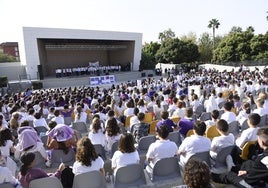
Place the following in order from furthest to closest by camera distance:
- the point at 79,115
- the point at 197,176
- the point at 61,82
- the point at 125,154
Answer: the point at 61,82
the point at 79,115
the point at 125,154
the point at 197,176

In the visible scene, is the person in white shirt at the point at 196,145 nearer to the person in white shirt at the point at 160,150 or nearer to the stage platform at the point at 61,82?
the person in white shirt at the point at 160,150

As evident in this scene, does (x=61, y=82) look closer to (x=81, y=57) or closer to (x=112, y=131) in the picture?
(x=81, y=57)

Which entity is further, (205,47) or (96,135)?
(205,47)

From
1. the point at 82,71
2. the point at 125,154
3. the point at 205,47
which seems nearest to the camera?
the point at 125,154

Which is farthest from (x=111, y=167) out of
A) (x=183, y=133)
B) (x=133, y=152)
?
(x=183, y=133)

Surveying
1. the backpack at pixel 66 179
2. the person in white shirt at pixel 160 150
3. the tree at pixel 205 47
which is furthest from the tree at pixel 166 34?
the backpack at pixel 66 179

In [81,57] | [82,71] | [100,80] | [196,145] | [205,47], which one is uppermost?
[205,47]

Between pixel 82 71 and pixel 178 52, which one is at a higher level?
pixel 178 52

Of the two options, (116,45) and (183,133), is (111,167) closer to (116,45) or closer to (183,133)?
(183,133)

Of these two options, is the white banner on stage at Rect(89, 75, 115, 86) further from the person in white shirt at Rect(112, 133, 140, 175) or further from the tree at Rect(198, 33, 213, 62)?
the tree at Rect(198, 33, 213, 62)

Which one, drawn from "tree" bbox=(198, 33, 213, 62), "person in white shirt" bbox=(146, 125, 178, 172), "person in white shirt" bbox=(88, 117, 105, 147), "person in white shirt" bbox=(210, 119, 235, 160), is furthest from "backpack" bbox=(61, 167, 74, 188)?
"tree" bbox=(198, 33, 213, 62)

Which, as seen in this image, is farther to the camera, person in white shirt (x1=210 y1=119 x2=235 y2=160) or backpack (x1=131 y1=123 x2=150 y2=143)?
backpack (x1=131 y1=123 x2=150 y2=143)

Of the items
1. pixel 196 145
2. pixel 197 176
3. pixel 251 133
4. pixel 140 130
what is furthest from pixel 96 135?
pixel 197 176

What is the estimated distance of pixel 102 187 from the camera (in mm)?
4203
